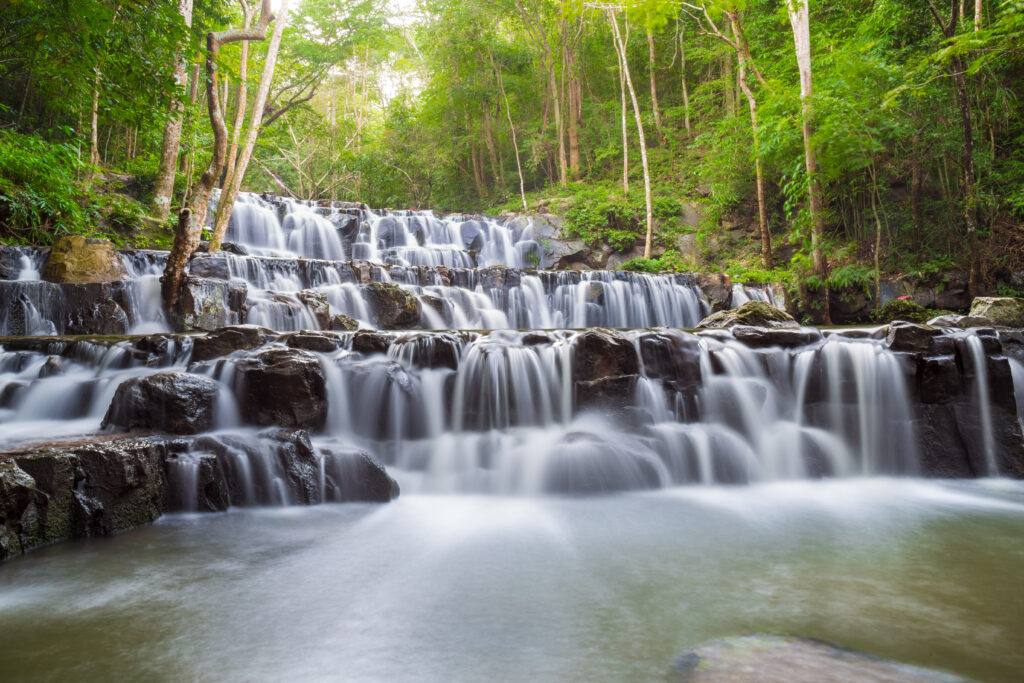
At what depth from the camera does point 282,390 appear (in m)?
4.86

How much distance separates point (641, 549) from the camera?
10.7 feet

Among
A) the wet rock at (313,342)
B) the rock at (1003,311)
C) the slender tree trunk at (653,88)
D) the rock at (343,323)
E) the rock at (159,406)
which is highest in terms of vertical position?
the slender tree trunk at (653,88)

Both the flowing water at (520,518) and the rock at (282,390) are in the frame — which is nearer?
the flowing water at (520,518)

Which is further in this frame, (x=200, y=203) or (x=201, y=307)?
(x=200, y=203)

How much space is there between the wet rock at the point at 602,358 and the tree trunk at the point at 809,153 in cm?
710

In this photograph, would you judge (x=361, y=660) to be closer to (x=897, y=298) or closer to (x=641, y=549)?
(x=641, y=549)

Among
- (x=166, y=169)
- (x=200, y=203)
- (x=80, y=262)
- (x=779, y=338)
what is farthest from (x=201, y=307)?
(x=779, y=338)

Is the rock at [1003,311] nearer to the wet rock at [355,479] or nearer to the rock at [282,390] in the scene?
the wet rock at [355,479]

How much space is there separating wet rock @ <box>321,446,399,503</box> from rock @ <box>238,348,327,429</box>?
0.68m

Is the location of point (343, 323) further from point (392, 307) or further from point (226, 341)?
point (226, 341)

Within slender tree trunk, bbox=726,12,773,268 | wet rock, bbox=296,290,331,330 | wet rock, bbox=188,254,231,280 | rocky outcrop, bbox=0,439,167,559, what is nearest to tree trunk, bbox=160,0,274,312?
wet rock, bbox=188,254,231,280

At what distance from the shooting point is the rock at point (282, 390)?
4.81 m

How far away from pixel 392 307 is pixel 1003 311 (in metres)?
9.15

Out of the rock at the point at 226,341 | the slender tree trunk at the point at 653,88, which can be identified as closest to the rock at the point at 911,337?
the rock at the point at 226,341
